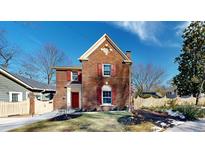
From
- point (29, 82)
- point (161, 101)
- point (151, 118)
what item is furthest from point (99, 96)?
point (29, 82)

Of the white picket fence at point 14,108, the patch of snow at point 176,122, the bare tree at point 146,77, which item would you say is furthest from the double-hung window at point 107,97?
the white picket fence at point 14,108

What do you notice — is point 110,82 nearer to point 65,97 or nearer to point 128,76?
point 128,76

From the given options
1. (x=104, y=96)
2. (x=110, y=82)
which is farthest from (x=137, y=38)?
(x=104, y=96)

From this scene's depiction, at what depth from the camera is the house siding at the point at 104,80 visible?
29.6ft

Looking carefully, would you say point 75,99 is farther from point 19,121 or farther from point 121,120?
point 19,121

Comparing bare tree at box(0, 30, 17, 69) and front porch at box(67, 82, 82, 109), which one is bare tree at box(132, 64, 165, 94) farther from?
bare tree at box(0, 30, 17, 69)

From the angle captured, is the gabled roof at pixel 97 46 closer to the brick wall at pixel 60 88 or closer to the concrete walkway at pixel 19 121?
the brick wall at pixel 60 88

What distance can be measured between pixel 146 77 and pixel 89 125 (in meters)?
3.13

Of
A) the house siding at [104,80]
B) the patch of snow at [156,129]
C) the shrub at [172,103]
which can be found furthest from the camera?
the house siding at [104,80]

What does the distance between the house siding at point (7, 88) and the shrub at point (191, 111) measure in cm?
739

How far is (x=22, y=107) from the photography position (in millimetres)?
8984
